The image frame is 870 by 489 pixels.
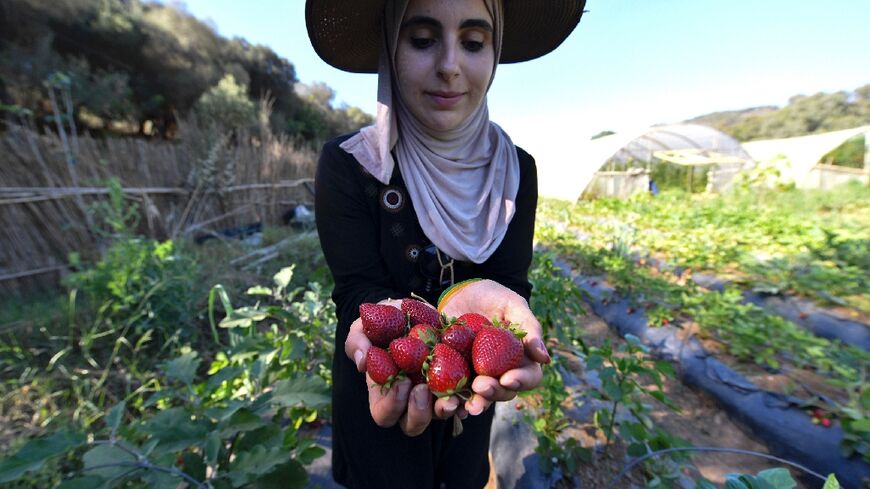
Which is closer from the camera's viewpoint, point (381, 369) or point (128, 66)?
point (381, 369)

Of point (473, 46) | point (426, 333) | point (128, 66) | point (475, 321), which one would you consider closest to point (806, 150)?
point (473, 46)

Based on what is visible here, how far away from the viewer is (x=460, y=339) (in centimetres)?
89

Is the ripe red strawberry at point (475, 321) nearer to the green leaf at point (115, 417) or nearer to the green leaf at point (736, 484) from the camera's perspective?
the green leaf at point (736, 484)

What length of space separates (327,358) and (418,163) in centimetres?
124

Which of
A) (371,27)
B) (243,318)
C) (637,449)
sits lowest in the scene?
(637,449)

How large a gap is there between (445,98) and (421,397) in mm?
813

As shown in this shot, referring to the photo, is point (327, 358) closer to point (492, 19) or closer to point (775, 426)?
point (492, 19)

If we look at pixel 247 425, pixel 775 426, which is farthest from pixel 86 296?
pixel 775 426

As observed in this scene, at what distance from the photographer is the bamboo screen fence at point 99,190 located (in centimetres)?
380

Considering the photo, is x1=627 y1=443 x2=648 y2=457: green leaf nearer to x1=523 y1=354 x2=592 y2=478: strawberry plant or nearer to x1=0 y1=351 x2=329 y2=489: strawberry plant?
x1=523 y1=354 x2=592 y2=478: strawberry plant

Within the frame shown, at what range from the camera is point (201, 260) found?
397 centimetres

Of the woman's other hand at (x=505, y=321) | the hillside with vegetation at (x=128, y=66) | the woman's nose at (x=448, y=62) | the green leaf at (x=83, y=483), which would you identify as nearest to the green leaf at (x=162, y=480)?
the green leaf at (x=83, y=483)

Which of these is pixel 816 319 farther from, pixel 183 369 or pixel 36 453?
pixel 36 453

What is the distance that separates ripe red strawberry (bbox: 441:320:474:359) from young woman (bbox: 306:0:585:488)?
0.16 metres
